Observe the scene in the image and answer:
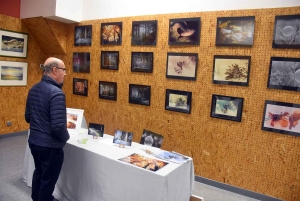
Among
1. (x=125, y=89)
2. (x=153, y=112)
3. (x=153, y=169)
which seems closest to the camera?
(x=153, y=169)

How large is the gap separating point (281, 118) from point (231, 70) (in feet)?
2.78

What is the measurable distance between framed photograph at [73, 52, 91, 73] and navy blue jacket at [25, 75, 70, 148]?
2477 mm

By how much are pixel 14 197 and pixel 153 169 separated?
6.06ft

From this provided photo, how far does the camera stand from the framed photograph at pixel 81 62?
15.0 ft

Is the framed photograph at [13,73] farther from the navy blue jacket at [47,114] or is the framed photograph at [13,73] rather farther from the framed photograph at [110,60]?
the navy blue jacket at [47,114]

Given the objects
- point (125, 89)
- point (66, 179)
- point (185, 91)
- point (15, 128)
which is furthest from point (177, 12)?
point (15, 128)

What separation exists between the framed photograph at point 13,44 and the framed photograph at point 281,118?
4795mm

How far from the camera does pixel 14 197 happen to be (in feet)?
8.91

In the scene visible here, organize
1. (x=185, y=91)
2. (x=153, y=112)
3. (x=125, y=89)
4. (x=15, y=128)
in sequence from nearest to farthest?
1. (x=185, y=91)
2. (x=153, y=112)
3. (x=125, y=89)
4. (x=15, y=128)

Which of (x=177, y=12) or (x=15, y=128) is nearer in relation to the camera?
(x=177, y=12)

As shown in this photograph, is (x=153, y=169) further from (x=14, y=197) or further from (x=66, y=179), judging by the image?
(x=14, y=197)

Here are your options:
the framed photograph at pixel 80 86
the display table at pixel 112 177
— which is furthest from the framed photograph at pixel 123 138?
the framed photograph at pixel 80 86

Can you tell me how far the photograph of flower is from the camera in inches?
80.1

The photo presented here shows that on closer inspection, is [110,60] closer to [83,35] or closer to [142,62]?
[142,62]
